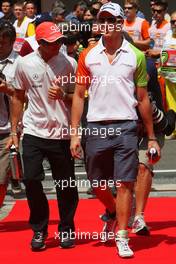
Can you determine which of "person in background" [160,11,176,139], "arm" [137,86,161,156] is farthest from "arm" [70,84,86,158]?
"person in background" [160,11,176,139]

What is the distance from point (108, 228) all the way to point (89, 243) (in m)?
0.22

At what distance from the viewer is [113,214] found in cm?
734

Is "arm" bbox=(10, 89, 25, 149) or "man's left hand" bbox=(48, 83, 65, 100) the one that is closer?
"man's left hand" bbox=(48, 83, 65, 100)

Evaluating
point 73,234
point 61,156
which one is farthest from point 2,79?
point 73,234

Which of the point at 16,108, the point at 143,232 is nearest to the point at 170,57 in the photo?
the point at 143,232

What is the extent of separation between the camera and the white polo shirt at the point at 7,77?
25.3 feet

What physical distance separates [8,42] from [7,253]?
2.00m

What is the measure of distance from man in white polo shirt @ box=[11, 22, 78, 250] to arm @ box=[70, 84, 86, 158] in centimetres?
12

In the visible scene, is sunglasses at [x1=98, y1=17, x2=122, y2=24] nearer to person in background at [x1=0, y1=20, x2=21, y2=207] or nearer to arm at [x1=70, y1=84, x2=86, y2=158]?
arm at [x1=70, y1=84, x2=86, y2=158]

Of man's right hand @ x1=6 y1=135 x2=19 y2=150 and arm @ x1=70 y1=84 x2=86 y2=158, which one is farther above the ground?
arm @ x1=70 y1=84 x2=86 y2=158

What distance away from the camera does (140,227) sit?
744 centimetres

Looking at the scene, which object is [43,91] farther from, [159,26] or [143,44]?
[159,26]

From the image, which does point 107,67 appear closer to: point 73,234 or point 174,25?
point 73,234

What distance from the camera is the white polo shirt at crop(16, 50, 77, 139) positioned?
688 centimetres
